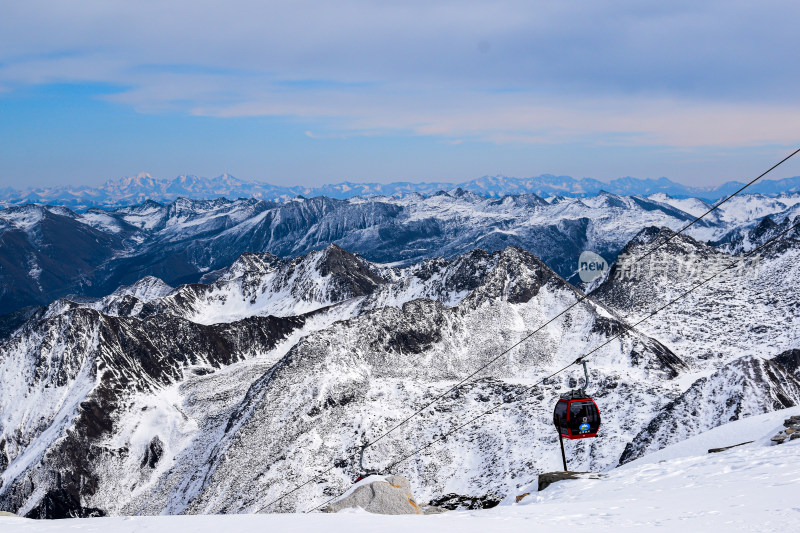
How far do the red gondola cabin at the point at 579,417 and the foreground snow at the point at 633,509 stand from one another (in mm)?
2520

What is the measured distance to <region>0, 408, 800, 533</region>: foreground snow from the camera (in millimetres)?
18875

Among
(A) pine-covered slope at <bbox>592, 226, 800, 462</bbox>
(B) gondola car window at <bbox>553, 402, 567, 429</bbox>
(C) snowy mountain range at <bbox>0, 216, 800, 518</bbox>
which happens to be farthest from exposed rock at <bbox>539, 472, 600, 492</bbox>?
(A) pine-covered slope at <bbox>592, 226, 800, 462</bbox>

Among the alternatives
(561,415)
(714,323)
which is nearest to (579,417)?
(561,415)

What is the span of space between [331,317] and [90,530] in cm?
12413

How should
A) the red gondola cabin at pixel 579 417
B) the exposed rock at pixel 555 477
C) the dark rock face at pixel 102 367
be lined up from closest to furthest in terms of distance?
1. the exposed rock at pixel 555 477
2. the red gondola cabin at pixel 579 417
3. the dark rock face at pixel 102 367

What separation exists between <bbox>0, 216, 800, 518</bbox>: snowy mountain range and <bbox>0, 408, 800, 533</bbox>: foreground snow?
31.2 metres

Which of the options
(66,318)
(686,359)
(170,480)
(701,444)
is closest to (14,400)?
(66,318)

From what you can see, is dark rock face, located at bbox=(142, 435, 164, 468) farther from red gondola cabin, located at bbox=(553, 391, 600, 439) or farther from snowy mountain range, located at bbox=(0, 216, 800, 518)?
red gondola cabin, located at bbox=(553, 391, 600, 439)

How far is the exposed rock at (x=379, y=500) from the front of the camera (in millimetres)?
29023

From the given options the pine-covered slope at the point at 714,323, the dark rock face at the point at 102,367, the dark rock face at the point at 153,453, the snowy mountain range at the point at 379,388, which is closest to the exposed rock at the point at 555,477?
the snowy mountain range at the point at 379,388

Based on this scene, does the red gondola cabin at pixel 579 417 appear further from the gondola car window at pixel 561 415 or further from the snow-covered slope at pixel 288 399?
the snow-covered slope at pixel 288 399

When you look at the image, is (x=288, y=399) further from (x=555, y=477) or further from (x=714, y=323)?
(x=714, y=323)

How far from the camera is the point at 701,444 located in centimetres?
3538

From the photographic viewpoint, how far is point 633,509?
2117 centimetres
